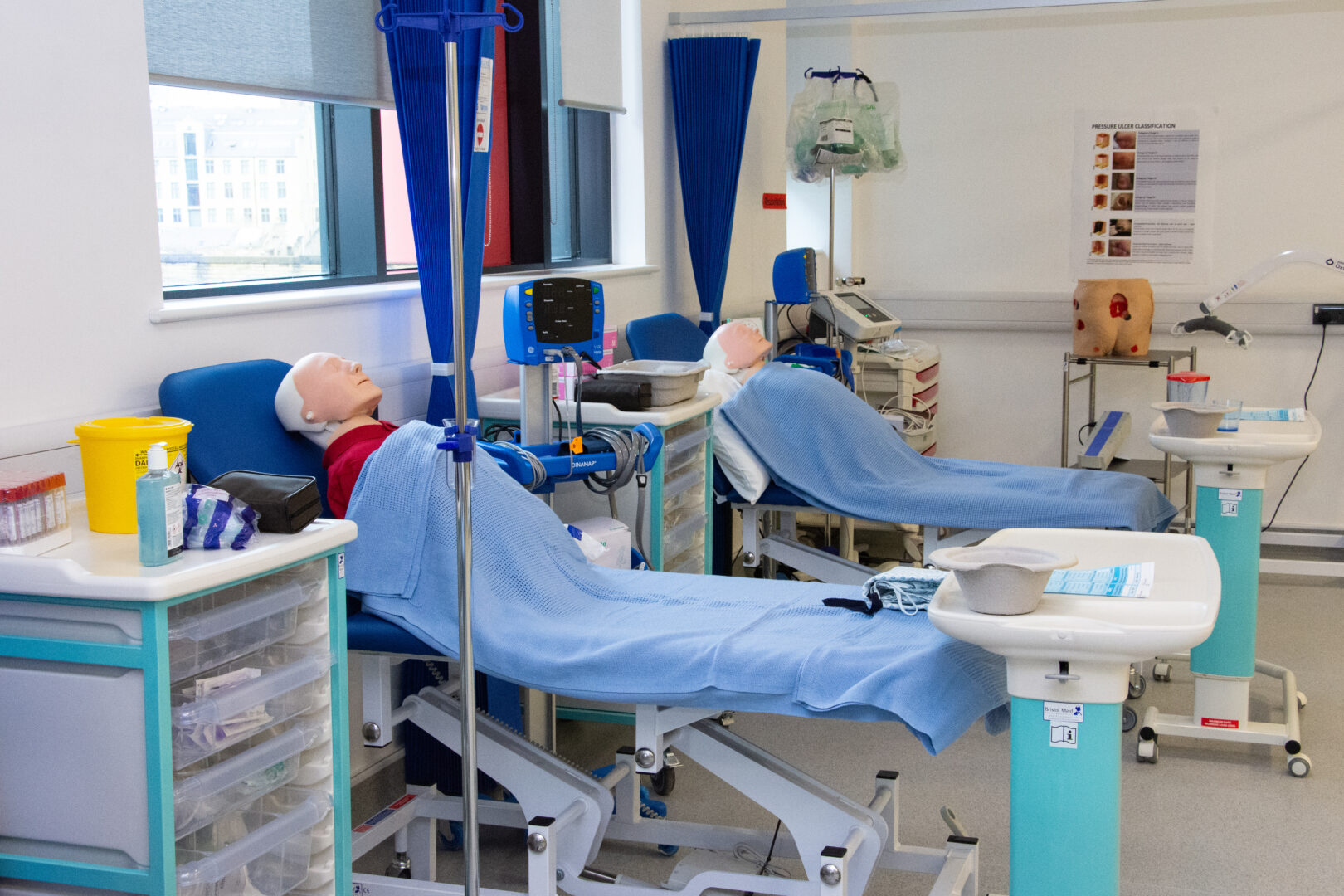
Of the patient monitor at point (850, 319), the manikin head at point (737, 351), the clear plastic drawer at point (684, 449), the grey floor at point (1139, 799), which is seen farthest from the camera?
the patient monitor at point (850, 319)

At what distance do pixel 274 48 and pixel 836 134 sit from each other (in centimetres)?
271

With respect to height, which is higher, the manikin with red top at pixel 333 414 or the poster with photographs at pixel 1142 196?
the poster with photographs at pixel 1142 196

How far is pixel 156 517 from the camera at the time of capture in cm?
171

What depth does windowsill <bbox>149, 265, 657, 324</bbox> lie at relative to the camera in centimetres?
258

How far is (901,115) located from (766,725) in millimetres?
3674

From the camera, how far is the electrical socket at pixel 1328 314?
5586 mm

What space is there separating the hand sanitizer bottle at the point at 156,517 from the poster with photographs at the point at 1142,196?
5.11 metres

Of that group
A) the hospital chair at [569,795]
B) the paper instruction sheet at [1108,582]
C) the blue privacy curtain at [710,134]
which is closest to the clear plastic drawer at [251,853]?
the hospital chair at [569,795]

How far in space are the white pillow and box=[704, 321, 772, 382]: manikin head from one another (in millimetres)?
182

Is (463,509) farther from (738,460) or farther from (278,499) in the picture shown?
(738,460)

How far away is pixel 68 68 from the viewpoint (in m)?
2.28

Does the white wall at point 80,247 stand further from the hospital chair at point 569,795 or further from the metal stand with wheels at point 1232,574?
the metal stand with wheels at point 1232,574

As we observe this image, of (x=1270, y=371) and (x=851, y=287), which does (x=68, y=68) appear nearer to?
(x=851, y=287)

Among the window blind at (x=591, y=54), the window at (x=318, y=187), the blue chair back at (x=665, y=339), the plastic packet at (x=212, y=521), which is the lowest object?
the plastic packet at (x=212, y=521)
